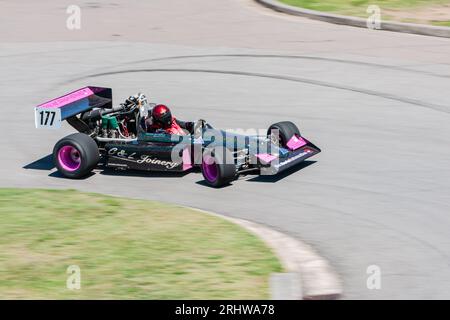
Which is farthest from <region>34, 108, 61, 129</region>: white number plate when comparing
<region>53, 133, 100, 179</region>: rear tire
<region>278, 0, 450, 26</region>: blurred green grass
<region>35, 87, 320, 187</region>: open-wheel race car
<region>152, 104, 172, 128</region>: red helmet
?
<region>278, 0, 450, 26</region>: blurred green grass

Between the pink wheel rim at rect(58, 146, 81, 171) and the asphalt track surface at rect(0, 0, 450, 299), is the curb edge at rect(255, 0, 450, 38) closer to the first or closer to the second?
the asphalt track surface at rect(0, 0, 450, 299)

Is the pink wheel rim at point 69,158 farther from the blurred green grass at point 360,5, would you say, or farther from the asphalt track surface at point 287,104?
the blurred green grass at point 360,5

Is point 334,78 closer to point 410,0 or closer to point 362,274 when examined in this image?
point 410,0

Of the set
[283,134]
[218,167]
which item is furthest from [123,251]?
[283,134]

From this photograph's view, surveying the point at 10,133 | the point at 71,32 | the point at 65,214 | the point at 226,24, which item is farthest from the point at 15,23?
the point at 65,214

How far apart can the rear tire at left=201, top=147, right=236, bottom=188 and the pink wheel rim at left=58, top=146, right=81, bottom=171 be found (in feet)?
6.80

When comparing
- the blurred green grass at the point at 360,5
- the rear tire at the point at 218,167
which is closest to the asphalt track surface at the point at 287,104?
the rear tire at the point at 218,167

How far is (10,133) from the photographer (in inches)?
671

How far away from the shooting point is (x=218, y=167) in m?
13.6

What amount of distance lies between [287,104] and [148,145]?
14.6 feet

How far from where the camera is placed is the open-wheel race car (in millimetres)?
13992

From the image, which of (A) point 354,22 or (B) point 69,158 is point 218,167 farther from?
(A) point 354,22

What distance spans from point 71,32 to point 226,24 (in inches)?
158

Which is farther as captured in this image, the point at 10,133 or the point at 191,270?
the point at 10,133
